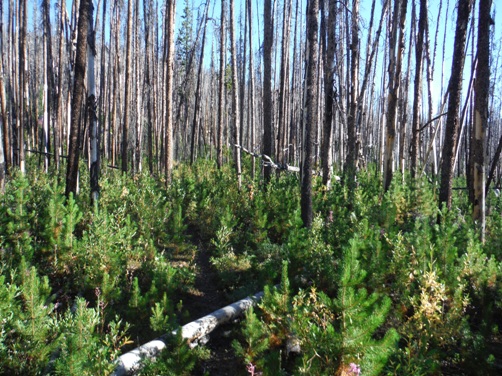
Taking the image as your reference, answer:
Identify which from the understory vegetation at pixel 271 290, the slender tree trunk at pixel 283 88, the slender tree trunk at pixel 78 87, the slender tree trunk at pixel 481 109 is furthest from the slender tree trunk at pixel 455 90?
the slender tree trunk at pixel 78 87

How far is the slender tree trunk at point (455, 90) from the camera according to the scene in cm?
616

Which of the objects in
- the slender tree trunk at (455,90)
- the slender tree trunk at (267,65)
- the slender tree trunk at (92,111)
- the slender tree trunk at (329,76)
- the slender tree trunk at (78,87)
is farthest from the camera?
the slender tree trunk at (267,65)

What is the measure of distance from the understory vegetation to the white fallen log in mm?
145

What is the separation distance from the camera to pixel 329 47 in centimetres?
830

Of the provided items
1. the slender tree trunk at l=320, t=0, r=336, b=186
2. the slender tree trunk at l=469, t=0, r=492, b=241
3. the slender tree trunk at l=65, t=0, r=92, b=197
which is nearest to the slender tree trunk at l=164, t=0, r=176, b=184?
the slender tree trunk at l=65, t=0, r=92, b=197

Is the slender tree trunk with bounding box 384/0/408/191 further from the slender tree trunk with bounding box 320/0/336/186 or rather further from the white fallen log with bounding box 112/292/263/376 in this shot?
the white fallen log with bounding box 112/292/263/376

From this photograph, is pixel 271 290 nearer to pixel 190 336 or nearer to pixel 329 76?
pixel 190 336

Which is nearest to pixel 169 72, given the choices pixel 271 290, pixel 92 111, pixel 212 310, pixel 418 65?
pixel 92 111

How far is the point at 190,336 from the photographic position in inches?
146

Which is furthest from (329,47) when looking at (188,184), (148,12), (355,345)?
(148,12)

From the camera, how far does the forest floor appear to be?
3.56 m

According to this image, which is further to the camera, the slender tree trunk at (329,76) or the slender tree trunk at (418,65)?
the slender tree trunk at (418,65)

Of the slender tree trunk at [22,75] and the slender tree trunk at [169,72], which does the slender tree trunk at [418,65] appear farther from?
the slender tree trunk at [22,75]

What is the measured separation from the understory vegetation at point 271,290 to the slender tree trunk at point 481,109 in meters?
0.60
